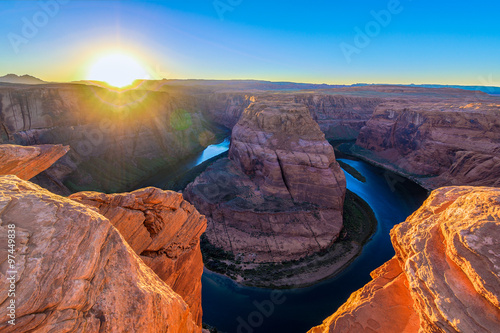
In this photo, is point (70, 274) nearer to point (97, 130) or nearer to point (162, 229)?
point (162, 229)

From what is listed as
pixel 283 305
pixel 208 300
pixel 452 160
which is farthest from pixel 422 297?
pixel 452 160

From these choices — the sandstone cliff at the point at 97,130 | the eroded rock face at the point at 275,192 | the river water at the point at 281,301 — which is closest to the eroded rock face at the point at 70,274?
the river water at the point at 281,301

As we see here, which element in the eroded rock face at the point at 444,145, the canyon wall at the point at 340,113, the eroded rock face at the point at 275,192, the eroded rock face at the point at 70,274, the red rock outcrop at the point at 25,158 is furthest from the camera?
the canyon wall at the point at 340,113

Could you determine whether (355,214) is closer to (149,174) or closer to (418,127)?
(418,127)

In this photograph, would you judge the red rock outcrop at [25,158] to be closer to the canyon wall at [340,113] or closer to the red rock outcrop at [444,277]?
the red rock outcrop at [444,277]

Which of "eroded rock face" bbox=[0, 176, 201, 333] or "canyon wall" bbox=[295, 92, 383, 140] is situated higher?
"eroded rock face" bbox=[0, 176, 201, 333]

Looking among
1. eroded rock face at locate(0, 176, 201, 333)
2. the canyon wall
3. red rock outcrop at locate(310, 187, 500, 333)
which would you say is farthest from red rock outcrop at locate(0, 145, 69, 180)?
the canyon wall

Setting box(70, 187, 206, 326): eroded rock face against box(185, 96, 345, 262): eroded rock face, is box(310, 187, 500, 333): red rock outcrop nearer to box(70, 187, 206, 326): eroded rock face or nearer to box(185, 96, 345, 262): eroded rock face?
box(70, 187, 206, 326): eroded rock face
